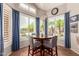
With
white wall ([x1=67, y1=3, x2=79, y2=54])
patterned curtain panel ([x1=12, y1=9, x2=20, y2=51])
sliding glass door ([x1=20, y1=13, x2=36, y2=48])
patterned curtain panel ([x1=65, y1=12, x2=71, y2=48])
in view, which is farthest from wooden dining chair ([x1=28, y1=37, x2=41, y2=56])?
white wall ([x1=67, y1=3, x2=79, y2=54])

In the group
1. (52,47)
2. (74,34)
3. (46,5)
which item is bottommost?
(52,47)

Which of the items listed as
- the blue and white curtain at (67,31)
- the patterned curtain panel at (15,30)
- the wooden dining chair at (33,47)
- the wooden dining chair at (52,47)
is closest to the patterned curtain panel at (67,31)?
the blue and white curtain at (67,31)

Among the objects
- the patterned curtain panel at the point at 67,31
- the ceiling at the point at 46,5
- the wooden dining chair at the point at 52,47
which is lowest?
the wooden dining chair at the point at 52,47

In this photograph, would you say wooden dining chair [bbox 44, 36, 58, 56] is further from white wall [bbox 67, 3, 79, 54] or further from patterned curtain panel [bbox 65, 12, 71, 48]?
white wall [bbox 67, 3, 79, 54]

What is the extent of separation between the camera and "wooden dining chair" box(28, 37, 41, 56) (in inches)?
67.3

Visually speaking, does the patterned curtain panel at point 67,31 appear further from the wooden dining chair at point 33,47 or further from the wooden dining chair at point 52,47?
the wooden dining chair at point 33,47

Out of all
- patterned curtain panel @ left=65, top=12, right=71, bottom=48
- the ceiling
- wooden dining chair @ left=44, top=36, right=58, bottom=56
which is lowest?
wooden dining chair @ left=44, top=36, right=58, bottom=56

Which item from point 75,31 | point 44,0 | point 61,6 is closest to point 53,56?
point 75,31

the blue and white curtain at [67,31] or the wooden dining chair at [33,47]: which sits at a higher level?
the blue and white curtain at [67,31]

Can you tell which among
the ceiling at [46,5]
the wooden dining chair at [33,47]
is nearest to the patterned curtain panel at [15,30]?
the wooden dining chair at [33,47]

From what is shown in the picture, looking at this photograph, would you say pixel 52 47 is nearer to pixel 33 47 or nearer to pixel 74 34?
pixel 33 47

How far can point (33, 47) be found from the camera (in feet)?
5.67

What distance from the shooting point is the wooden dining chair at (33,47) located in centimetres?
171

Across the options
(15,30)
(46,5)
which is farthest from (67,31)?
(15,30)
